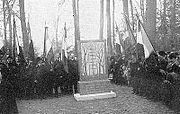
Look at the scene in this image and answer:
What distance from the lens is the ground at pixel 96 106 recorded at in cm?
880

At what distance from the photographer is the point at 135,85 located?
11492 mm

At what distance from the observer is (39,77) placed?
458 inches

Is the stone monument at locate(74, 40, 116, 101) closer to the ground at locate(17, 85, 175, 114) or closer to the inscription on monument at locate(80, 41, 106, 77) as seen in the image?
the inscription on monument at locate(80, 41, 106, 77)

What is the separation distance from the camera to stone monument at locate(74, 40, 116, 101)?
1123 cm

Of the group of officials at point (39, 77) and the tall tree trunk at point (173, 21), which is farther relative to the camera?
the tall tree trunk at point (173, 21)

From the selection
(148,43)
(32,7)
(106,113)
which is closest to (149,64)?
(148,43)

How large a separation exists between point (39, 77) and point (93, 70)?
2.12 meters

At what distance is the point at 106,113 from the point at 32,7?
31887mm

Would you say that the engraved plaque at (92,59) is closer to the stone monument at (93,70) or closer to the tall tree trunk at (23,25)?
the stone monument at (93,70)

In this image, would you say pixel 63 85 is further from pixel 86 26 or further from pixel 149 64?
pixel 86 26

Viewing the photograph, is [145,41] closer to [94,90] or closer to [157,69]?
[157,69]

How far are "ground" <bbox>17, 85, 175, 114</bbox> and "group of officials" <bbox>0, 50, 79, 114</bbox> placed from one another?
50cm

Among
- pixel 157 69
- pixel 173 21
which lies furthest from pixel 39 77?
pixel 173 21

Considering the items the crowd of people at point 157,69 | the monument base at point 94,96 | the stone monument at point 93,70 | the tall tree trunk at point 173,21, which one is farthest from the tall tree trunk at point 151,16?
the monument base at point 94,96
